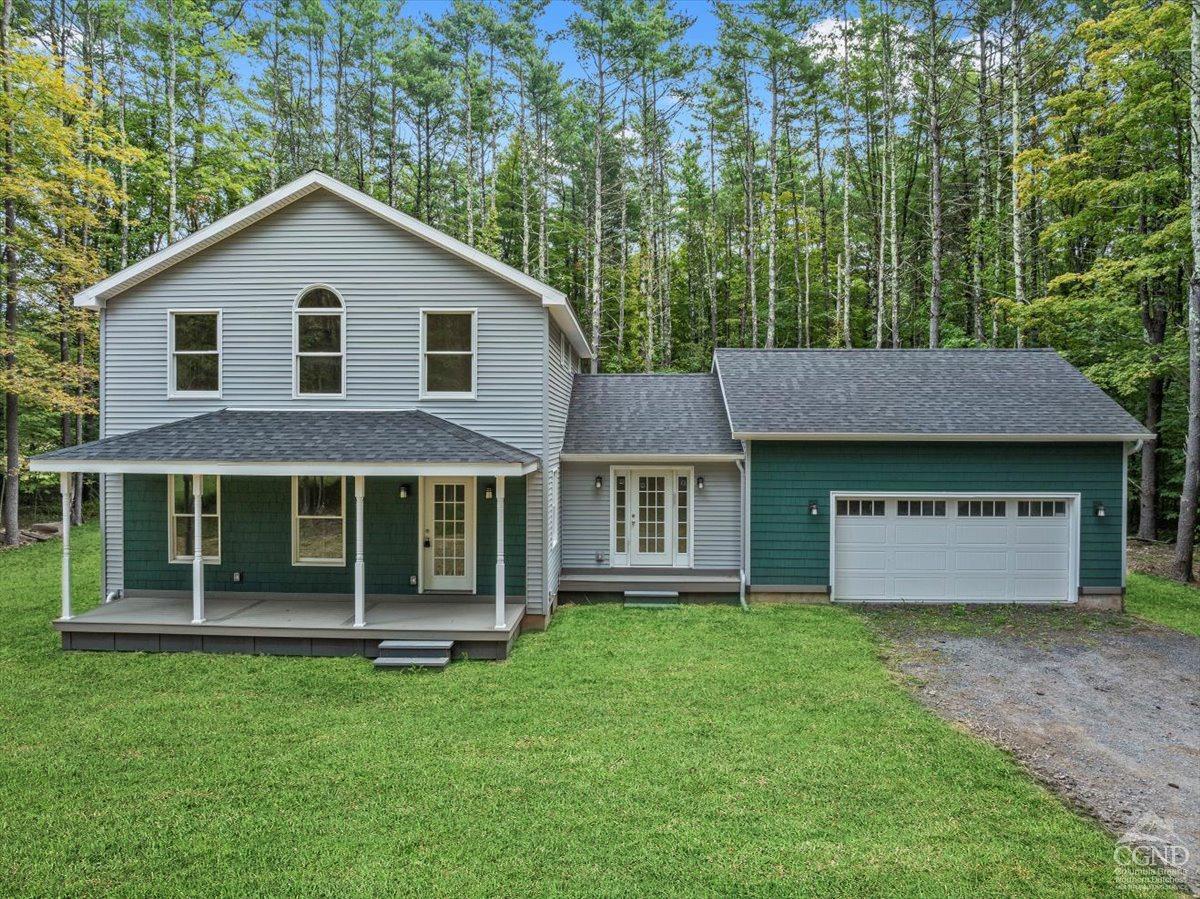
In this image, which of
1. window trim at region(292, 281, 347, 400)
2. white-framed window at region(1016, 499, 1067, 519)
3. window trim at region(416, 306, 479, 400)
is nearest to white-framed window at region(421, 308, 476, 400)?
window trim at region(416, 306, 479, 400)

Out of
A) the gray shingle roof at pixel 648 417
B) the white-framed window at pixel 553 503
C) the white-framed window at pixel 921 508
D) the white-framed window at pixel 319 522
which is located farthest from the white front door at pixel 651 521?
the white-framed window at pixel 319 522

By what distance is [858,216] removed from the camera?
855 inches

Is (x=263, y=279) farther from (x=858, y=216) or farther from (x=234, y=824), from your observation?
(x=858, y=216)

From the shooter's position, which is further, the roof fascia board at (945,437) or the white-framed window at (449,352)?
the roof fascia board at (945,437)

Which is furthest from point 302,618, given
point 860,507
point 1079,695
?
point 1079,695

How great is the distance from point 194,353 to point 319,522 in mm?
3088

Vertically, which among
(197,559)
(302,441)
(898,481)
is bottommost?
(197,559)

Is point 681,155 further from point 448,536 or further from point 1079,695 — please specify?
point 1079,695

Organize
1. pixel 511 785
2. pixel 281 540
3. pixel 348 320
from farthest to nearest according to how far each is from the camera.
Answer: pixel 281 540, pixel 348 320, pixel 511 785

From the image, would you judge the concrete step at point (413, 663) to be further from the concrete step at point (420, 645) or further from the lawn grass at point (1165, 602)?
the lawn grass at point (1165, 602)

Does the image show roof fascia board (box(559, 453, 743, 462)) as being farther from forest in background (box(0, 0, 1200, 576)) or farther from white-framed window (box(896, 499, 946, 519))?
forest in background (box(0, 0, 1200, 576))

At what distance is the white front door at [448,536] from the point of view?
8.74 metres

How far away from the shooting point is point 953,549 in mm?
9852

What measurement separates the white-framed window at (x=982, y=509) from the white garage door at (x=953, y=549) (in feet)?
0.04
